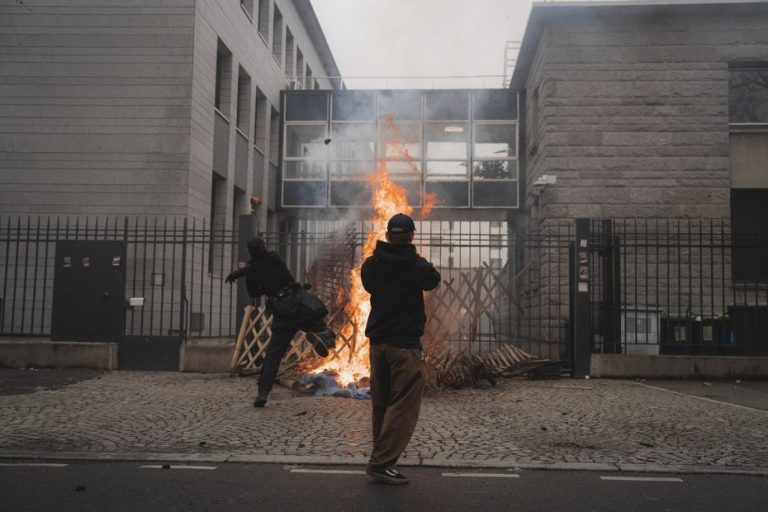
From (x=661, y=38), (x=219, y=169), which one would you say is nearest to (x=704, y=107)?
(x=661, y=38)

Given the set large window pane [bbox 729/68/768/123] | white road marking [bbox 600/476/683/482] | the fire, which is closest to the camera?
white road marking [bbox 600/476/683/482]

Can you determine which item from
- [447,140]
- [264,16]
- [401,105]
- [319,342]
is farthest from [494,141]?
[319,342]

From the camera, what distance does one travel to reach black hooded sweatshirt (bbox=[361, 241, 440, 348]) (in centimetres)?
474

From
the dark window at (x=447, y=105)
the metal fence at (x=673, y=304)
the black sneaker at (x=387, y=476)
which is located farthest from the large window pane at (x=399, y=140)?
the black sneaker at (x=387, y=476)

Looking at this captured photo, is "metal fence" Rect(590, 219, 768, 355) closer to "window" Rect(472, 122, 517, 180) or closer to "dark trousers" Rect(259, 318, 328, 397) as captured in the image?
"dark trousers" Rect(259, 318, 328, 397)

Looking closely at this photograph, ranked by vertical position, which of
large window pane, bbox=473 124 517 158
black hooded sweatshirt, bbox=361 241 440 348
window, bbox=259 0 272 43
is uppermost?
window, bbox=259 0 272 43

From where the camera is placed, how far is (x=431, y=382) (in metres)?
9.09

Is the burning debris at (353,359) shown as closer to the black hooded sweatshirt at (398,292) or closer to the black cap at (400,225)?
the black hooded sweatshirt at (398,292)

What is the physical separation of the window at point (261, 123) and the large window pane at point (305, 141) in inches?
53.4

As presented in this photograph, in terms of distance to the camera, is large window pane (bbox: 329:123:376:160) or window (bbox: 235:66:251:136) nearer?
window (bbox: 235:66:251:136)

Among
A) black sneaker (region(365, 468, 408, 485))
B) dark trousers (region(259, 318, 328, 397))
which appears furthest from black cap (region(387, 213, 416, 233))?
dark trousers (region(259, 318, 328, 397))

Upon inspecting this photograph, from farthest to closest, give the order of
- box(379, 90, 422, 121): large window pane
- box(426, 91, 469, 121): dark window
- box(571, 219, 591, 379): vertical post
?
box(379, 90, 422, 121): large window pane
box(426, 91, 469, 121): dark window
box(571, 219, 591, 379): vertical post

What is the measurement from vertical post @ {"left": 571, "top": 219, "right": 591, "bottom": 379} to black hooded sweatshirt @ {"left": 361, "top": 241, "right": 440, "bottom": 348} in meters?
6.65

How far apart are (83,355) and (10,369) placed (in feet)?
3.66
